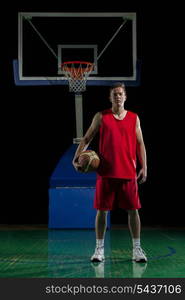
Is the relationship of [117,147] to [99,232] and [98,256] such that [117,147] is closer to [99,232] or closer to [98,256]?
[99,232]

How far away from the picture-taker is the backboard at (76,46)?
6555 millimetres

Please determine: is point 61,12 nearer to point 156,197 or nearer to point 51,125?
point 51,125

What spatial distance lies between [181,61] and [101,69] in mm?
1278

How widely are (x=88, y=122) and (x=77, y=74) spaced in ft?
3.25

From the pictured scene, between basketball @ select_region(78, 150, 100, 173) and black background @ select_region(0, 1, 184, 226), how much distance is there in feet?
11.4

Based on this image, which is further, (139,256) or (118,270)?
(139,256)

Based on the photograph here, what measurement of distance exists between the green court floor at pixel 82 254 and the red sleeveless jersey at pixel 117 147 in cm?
71

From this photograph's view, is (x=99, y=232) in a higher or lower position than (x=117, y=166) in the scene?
lower

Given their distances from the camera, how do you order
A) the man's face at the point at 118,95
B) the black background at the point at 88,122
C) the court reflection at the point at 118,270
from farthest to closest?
the black background at the point at 88,122 → the man's face at the point at 118,95 → the court reflection at the point at 118,270

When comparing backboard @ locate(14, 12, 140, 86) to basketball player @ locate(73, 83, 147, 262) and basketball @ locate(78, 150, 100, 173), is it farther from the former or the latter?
basketball @ locate(78, 150, 100, 173)

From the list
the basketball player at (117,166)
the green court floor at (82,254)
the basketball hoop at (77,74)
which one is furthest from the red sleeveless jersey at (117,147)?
the basketball hoop at (77,74)

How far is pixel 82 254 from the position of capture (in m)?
4.30

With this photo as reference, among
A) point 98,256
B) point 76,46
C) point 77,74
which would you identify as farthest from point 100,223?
point 76,46

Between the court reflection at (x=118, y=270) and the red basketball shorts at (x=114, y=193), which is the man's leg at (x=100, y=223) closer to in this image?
the red basketball shorts at (x=114, y=193)
